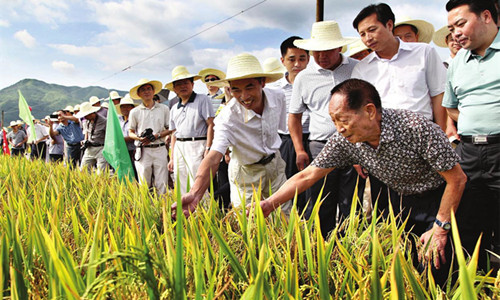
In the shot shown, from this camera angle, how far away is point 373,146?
1.75 meters

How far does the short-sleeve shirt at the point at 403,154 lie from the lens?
1557mm

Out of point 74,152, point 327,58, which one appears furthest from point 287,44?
point 74,152

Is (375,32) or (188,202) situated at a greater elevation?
(375,32)

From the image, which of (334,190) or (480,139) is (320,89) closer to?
(334,190)

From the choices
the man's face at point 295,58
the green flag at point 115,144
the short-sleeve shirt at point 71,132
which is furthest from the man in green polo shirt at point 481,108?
the short-sleeve shirt at point 71,132

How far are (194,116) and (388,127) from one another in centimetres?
261

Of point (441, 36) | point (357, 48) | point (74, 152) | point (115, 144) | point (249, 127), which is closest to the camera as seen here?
point (249, 127)

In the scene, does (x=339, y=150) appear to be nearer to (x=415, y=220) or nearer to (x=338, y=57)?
(x=415, y=220)

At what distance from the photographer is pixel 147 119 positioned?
4.64 metres

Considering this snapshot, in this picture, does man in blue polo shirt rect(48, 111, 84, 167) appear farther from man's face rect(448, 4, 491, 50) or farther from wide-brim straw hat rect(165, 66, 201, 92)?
man's face rect(448, 4, 491, 50)

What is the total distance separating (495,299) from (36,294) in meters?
1.17

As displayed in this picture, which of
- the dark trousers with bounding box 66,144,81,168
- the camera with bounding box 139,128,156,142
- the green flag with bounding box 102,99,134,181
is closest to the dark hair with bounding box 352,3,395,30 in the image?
the green flag with bounding box 102,99,134,181

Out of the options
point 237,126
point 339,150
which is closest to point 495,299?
point 339,150

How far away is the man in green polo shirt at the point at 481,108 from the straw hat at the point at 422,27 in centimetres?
113
